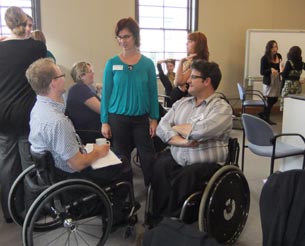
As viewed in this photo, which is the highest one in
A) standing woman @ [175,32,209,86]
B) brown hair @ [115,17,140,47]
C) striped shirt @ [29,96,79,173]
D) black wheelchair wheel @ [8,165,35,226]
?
brown hair @ [115,17,140,47]

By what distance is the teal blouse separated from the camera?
2186mm

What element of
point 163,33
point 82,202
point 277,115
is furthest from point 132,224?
point 277,115

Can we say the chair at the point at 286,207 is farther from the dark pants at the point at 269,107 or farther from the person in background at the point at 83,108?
the dark pants at the point at 269,107

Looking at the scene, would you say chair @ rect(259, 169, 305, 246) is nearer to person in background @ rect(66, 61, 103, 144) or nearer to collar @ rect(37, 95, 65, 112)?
collar @ rect(37, 95, 65, 112)

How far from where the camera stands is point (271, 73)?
17.8 ft

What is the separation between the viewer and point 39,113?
1675 mm

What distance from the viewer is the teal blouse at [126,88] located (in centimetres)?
219

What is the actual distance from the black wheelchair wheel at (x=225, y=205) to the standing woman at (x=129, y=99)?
1.82 ft

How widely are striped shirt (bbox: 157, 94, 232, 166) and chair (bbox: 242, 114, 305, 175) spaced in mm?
674

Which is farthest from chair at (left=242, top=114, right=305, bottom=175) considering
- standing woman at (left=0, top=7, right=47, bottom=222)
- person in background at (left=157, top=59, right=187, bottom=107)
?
standing woman at (left=0, top=7, right=47, bottom=222)

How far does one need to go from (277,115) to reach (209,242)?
5.74m

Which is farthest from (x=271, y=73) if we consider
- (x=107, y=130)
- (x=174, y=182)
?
(x=174, y=182)

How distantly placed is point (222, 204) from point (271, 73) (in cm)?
416

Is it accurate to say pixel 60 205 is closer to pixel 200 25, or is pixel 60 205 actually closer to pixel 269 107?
pixel 269 107
